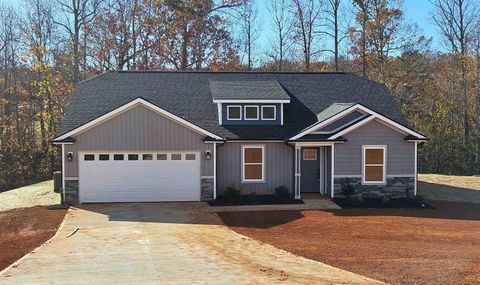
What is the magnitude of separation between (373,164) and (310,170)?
279 cm

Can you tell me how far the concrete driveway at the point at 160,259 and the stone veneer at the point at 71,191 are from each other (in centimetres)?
328

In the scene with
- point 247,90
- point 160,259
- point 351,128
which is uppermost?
point 247,90

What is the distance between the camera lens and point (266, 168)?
19719 millimetres

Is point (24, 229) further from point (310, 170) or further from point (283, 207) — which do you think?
point (310, 170)

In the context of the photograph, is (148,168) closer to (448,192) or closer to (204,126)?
(204,126)

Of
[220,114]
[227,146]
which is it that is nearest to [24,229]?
[227,146]

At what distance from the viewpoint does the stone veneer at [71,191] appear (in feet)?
59.1

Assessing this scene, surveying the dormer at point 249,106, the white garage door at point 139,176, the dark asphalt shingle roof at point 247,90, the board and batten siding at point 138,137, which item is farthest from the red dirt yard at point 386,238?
the dark asphalt shingle roof at point 247,90

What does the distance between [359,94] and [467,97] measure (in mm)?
17744

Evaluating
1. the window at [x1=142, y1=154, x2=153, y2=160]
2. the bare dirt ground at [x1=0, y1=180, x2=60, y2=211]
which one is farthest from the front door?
the bare dirt ground at [x1=0, y1=180, x2=60, y2=211]

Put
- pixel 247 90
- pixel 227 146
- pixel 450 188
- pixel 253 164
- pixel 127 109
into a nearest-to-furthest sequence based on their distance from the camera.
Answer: pixel 127 109
pixel 227 146
pixel 253 164
pixel 247 90
pixel 450 188

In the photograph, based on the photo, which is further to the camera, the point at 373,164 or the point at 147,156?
the point at 373,164

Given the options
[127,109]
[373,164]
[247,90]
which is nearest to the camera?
[127,109]

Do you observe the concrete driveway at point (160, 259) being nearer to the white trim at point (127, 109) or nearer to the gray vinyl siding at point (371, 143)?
the white trim at point (127, 109)
